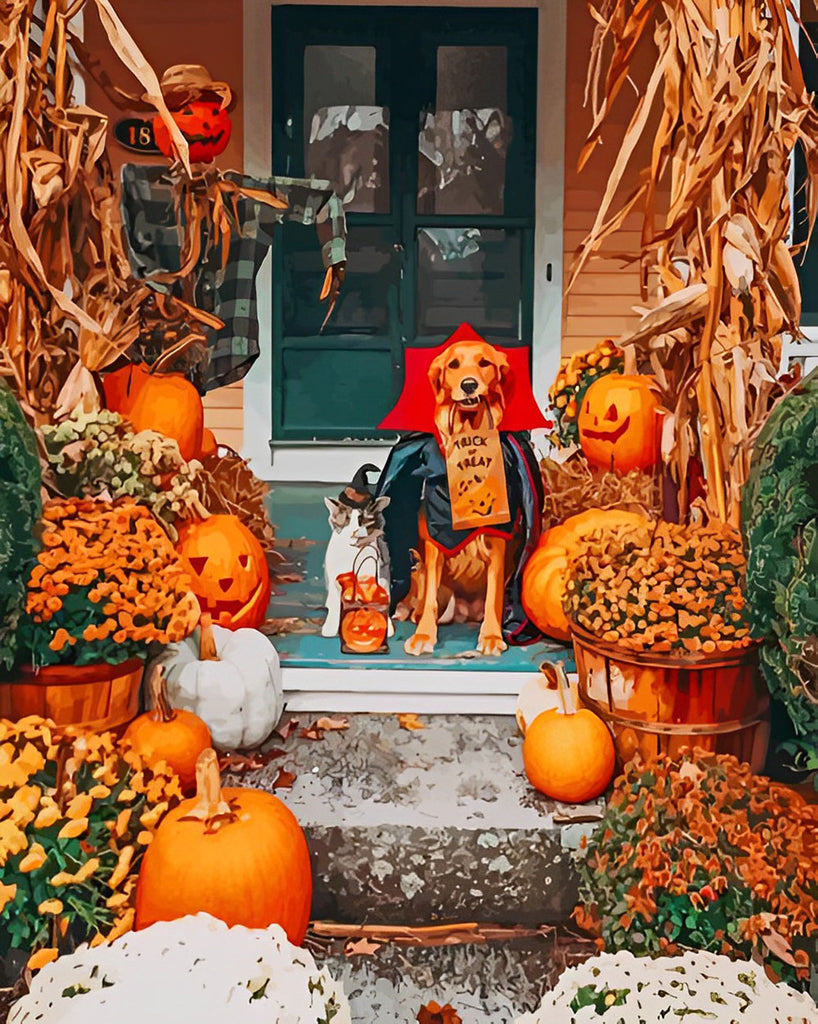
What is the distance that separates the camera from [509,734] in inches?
65.6

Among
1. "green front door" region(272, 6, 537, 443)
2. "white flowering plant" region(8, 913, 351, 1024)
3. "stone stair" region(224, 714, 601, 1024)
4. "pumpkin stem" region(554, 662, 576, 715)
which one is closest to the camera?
"white flowering plant" region(8, 913, 351, 1024)

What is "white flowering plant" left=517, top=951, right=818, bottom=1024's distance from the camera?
127cm

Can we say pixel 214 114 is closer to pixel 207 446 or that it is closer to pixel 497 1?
pixel 207 446

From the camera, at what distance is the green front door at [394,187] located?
7.95 ft

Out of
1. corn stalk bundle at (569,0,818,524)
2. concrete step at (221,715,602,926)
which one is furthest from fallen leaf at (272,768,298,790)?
corn stalk bundle at (569,0,818,524)

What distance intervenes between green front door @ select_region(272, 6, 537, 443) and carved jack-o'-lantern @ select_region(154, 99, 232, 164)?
0.50 m

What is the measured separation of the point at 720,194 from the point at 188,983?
139 centimetres

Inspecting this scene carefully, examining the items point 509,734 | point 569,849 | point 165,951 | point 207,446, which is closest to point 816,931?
point 569,849

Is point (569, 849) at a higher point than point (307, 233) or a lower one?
lower

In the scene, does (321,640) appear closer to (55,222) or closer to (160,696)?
(160,696)

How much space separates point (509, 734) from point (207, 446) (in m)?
0.82

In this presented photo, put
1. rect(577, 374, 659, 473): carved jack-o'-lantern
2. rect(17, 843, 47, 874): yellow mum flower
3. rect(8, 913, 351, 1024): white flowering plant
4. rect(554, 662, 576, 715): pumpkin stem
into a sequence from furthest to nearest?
rect(577, 374, 659, 473): carved jack-o'-lantern → rect(554, 662, 576, 715): pumpkin stem → rect(17, 843, 47, 874): yellow mum flower → rect(8, 913, 351, 1024): white flowering plant

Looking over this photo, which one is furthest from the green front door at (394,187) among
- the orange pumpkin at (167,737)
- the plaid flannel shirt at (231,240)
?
the orange pumpkin at (167,737)

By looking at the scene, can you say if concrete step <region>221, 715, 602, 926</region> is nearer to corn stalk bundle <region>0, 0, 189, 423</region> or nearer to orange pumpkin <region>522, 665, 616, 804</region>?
orange pumpkin <region>522, 665, 616, 804</region>
